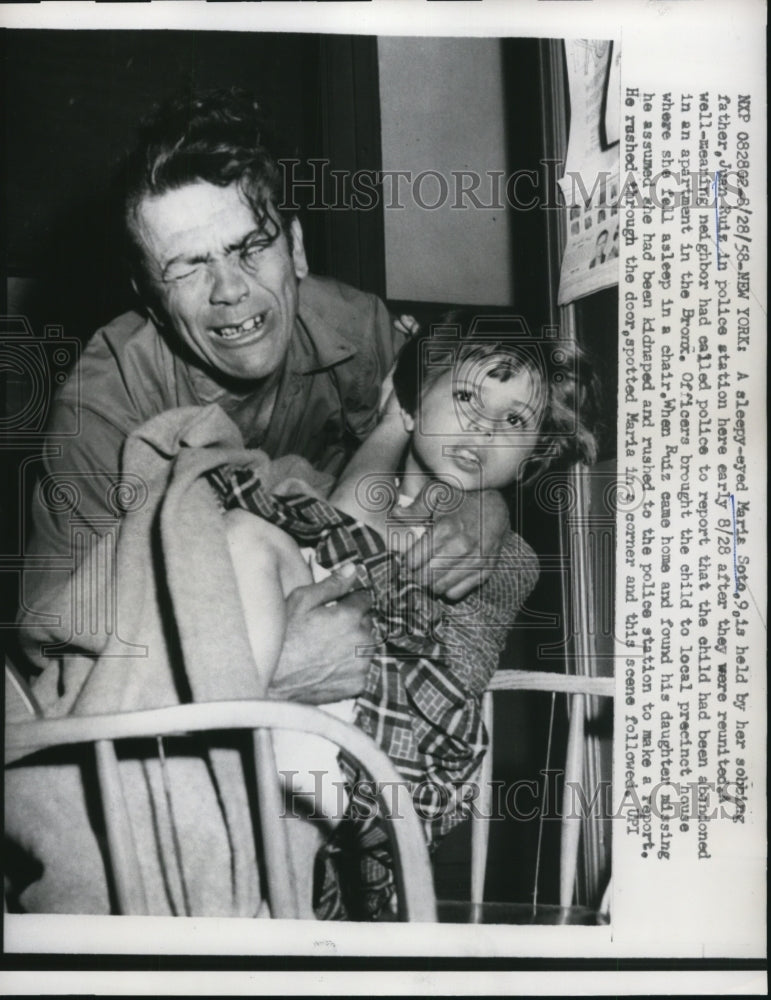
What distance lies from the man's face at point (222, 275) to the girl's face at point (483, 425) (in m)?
0.17

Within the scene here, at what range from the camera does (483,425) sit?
90 centimetres

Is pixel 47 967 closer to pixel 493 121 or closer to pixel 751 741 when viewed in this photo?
pixel 751 741

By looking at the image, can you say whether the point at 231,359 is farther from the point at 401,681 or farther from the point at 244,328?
the point at 401,681

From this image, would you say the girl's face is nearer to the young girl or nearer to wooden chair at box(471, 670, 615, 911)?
the young girl

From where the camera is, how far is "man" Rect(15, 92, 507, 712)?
883mm

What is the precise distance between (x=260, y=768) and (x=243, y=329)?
418 mm

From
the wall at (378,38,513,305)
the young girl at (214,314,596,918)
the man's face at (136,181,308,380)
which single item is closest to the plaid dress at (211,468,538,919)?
the young girl at (214,314,596,918)

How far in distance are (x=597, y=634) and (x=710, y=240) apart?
0.41 metres

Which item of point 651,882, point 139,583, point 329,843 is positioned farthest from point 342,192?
point 651,882

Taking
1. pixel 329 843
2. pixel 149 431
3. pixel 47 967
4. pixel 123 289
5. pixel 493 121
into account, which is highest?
pixel 493 121

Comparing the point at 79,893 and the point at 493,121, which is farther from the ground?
the point at 493,121

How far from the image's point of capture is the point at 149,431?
2.92 ft

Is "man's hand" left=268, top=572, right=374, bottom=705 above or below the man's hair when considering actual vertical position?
below

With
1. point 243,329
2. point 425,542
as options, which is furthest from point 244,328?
point 425,542
